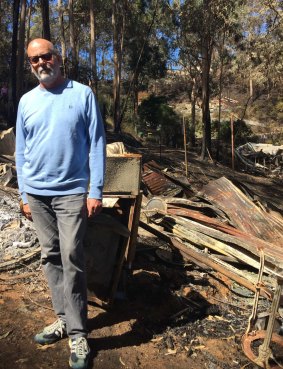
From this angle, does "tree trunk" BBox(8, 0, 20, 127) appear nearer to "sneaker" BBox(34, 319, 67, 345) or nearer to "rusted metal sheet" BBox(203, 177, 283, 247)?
"rusted metal sheet" BBox(203, 177, 283, 247)

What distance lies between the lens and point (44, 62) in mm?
2904

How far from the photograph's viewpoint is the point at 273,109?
3809 cm

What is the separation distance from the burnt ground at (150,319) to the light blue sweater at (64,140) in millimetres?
1132

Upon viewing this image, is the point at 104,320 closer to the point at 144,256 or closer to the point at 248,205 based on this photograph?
the point at 144,256

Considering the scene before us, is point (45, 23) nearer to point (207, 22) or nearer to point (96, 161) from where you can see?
point (207, 22)

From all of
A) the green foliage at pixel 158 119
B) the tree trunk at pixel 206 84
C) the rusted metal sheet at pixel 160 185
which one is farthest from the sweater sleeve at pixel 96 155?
the green foliage at pixel 158 119

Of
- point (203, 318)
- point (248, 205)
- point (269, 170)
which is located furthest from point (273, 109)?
point (203, 318)

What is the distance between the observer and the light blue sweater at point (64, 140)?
2.89m

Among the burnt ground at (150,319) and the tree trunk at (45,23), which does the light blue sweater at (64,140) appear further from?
the tree trunk at (45,23)

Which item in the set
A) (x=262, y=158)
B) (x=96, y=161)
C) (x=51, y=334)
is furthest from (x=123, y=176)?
(x=262, y=158)

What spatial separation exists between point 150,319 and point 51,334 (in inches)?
36.4

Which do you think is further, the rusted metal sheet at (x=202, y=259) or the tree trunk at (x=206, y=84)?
the tree trunk at (x=206, y=84)

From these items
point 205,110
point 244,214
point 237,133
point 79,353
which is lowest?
point 79,353

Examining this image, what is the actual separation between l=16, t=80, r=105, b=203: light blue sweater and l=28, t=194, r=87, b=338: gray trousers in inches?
3.8
